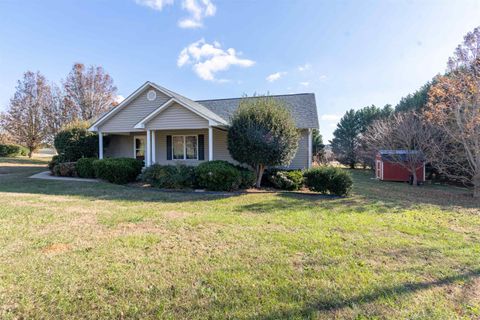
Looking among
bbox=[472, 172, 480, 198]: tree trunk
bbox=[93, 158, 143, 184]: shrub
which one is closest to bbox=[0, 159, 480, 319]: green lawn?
bbox=[93, 158, 143, 184]: shrub

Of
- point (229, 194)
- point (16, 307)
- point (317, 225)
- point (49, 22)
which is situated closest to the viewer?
point (16, 307)

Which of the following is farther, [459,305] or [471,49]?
[471,49]

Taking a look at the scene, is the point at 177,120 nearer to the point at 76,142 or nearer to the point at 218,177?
the point at 218,177

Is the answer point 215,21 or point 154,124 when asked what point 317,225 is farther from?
point 215,21

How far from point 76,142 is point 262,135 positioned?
1277 centimetres

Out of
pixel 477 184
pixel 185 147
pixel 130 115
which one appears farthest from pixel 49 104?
pixel 477 184

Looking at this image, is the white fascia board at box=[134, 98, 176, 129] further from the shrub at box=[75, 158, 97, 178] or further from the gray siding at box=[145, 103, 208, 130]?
the shrub at box=[75, 158, 97, 178]

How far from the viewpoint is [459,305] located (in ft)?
8.80

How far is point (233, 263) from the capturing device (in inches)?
139

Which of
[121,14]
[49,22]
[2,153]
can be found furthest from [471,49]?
[2,153]

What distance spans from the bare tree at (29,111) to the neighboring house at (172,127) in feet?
63.7

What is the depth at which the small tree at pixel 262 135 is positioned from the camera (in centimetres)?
987

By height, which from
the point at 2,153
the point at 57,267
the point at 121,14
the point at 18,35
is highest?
the point at 121,14

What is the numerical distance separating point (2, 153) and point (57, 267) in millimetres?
36887
